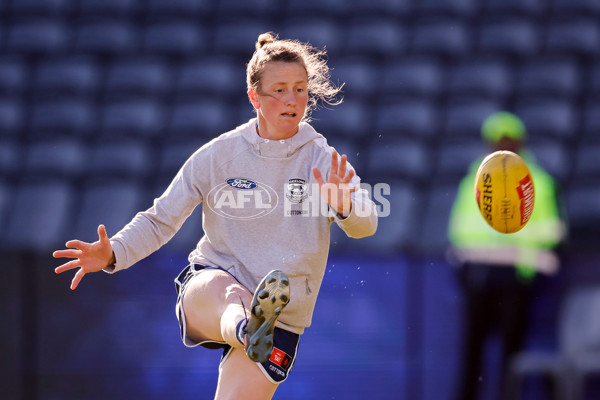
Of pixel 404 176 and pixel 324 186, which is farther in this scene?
pixel 404 176

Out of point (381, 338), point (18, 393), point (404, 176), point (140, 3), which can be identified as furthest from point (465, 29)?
point (18, 393)

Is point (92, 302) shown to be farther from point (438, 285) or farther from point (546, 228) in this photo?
point (546, 228)

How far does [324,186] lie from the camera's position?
2.90 metres

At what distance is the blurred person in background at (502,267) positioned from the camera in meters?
5.18

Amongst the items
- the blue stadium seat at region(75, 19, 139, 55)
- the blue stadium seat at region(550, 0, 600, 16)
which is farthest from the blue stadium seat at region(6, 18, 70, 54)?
the blue stadium seat at region(550, 0, 600, 16)

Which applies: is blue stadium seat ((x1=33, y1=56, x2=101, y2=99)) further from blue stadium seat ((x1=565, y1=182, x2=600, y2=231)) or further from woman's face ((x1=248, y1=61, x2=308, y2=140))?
woman's face ((x1=248, y1=61, x2=308, y2=140))

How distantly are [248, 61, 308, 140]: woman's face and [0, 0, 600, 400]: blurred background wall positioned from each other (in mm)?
2149

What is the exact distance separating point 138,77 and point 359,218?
4.86 meters

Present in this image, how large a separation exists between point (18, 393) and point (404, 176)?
114 inches

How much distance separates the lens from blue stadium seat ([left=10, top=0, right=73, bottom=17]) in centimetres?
818

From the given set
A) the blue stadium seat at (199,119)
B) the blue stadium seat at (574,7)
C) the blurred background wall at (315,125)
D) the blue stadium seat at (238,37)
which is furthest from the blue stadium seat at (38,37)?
the blue stadium seat at (574,7)

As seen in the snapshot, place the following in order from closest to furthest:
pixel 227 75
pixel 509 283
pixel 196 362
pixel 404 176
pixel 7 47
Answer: pixel 509 283
pixel 196 362
pixel 404 176
pixel 227 75
pixel 7 47

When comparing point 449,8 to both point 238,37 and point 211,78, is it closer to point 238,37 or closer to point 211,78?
point 238,37

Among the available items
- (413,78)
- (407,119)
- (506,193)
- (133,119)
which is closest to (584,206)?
(407,119)
